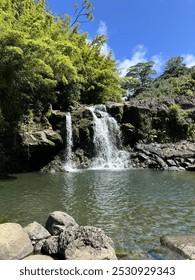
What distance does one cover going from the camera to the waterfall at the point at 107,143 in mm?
24773

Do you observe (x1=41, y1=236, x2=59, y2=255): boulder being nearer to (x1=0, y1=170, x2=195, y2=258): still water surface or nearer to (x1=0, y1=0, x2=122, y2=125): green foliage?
(x1=0, y1=170, x2=195, y2=258): still water surface

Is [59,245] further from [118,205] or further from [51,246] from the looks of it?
[118,205]

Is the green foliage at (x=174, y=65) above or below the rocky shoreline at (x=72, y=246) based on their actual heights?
above

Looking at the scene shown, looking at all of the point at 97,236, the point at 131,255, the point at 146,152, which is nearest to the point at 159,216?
the point at 131,255

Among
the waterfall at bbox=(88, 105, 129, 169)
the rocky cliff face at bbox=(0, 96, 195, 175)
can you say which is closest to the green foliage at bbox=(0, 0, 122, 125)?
the rocky cliff face at bbox=(0, 96, 195, 175)

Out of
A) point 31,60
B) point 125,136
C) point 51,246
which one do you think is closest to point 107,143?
point 125,136

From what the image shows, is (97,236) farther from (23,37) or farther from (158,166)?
(158,166)

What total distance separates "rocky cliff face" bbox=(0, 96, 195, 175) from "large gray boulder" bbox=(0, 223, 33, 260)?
577 inches

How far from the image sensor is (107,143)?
85.0ft

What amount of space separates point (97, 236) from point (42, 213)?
4.19m

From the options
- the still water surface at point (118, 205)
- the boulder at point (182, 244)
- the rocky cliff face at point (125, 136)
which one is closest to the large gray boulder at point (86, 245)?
the still water surface at point (118, 205)

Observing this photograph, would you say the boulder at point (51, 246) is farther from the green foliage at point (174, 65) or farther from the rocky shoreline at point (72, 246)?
the green foliage at point (174, 65)

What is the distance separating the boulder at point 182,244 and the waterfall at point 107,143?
17.4 metres

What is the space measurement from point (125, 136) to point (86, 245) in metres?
21.2
